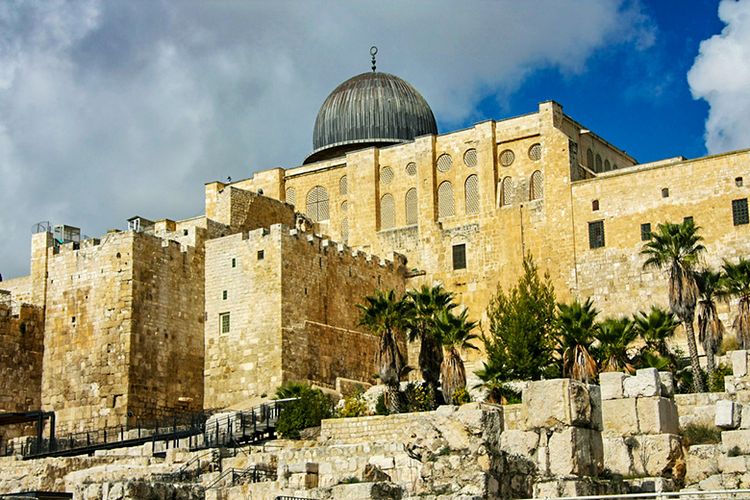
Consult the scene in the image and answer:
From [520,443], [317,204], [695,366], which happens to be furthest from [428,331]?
[520,443]

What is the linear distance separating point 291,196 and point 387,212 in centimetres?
470

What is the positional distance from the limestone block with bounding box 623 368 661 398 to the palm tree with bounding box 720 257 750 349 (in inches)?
651

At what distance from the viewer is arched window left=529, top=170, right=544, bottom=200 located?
141ft

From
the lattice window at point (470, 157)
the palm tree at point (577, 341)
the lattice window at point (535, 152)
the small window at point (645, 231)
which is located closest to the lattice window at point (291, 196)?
the lattice window at point (470, 157)

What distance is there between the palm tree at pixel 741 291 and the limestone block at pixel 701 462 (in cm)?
1441

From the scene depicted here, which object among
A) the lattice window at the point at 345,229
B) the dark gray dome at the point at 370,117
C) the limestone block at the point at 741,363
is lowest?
the limestone block at the point at 741,363

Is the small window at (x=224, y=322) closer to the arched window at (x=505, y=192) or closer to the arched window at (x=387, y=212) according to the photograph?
the arched window at (x=387, y=212)

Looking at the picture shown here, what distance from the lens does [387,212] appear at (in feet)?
152

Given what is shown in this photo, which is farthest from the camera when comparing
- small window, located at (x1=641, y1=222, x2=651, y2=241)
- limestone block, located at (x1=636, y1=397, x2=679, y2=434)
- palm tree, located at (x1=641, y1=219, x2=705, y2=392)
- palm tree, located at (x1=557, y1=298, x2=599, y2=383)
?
small window, located at (x1=641, y1=222, x2=651, y2=241)

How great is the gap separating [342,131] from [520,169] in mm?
9112

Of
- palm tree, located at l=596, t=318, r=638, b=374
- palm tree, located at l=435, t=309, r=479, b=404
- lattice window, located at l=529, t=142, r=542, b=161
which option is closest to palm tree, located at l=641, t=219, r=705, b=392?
palm tree, located at l=596, t=318, r=638, b=374

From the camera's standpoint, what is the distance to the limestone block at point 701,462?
18.5m

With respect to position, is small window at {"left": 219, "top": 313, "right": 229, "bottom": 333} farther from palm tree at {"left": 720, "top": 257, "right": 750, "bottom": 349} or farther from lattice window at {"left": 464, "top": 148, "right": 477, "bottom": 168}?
palm tree at {"left": 720, "top": 257, "right": 750, "bottom": 349}

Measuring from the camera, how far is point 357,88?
164 feet
